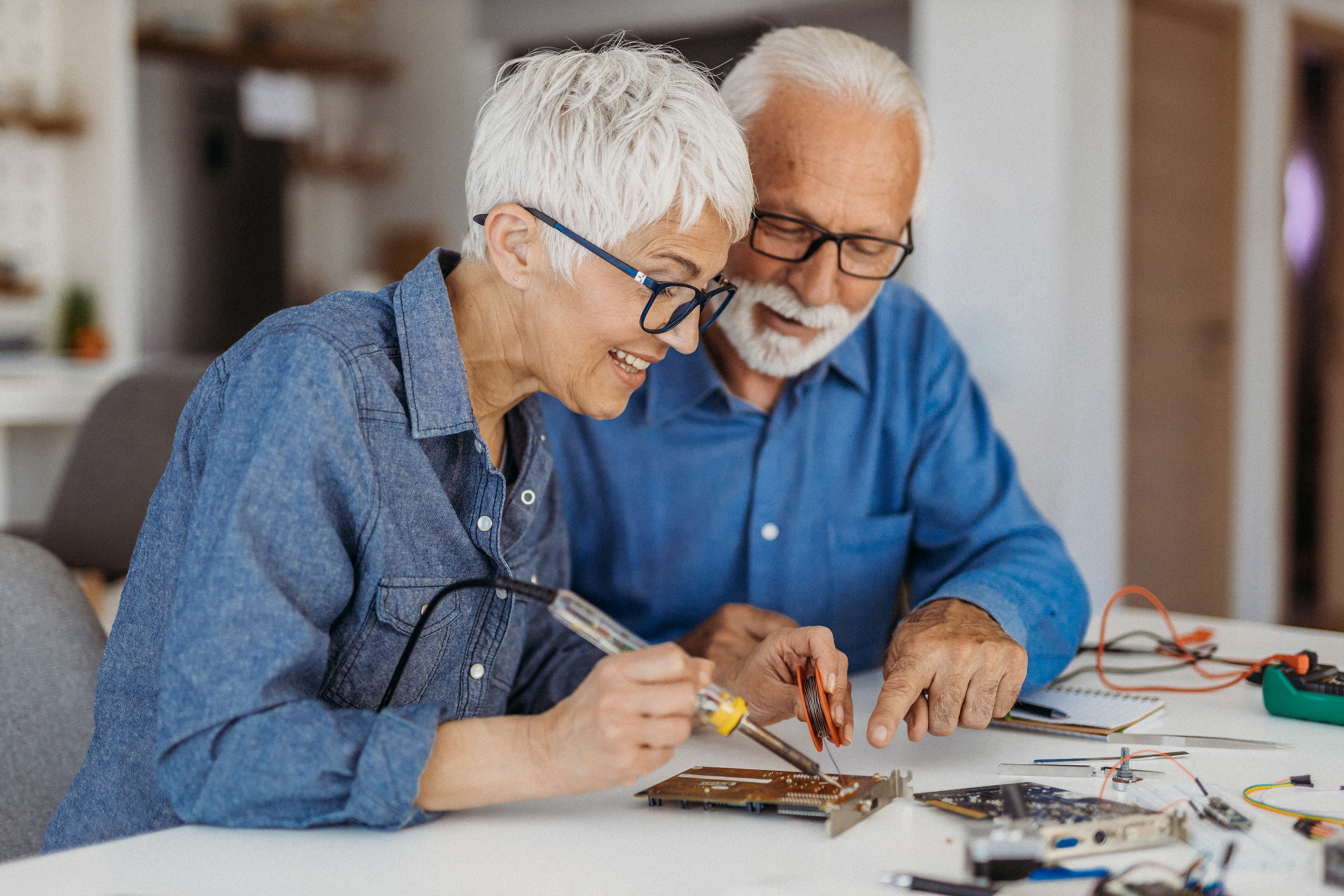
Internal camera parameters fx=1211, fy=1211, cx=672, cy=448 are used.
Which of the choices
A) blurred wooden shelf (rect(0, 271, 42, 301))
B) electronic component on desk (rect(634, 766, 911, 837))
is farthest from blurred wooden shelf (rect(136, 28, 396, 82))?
electronic component on desk (rect(634, 766, 911, 837))

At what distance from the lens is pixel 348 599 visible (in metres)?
1.03

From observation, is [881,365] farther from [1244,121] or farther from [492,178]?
[1244,121]

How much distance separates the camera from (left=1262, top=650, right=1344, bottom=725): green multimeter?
1242mm

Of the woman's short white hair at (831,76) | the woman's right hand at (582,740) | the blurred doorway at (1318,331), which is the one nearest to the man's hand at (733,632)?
the woman's right hand at (582,740)

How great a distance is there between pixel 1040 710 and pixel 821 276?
1.96ft

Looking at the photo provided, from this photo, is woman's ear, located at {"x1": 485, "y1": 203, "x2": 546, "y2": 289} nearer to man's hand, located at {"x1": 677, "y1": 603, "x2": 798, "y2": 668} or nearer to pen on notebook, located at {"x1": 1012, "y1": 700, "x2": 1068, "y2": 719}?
man's hand, located at {"x1": 677, "y1": 603, "x2": 798, "y2": 668}

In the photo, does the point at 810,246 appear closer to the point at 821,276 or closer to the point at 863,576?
the point at 821,276

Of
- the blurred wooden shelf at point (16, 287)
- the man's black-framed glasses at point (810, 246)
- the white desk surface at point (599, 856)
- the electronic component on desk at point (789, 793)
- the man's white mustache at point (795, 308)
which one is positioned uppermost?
the blurred wooden shelf at point (16, 287)

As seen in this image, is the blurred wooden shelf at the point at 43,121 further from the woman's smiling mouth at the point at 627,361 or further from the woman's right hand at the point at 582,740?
the woman's right hand at the point at 582,740

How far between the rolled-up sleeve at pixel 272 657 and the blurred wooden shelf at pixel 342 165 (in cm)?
543

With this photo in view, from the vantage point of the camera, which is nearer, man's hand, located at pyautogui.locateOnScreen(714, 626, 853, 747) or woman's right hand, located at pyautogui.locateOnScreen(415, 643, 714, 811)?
woman's right hand, located at pyautogui.locateOnScreen(415, 643, 714, 811)

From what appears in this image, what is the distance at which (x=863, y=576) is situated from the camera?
1659 mm

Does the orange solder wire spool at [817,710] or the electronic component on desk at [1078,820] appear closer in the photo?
the electronic component on desk at [1078,820]

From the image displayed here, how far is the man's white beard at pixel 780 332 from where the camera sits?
158 centimetres
